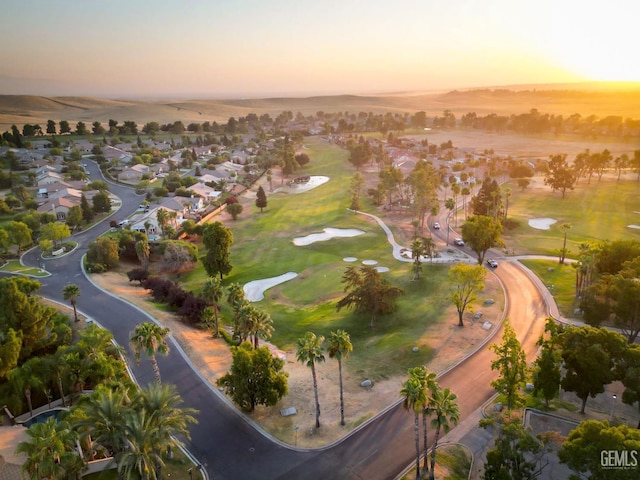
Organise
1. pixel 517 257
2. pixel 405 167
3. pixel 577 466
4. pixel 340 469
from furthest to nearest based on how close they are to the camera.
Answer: pixel 405 167
pixel 517 257
pixel 340 469
pixel 577 466

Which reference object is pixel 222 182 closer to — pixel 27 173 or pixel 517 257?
pixel 27 173

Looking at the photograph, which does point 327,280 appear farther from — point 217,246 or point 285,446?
point 285,446

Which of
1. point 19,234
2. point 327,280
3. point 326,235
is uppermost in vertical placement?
point 19,234

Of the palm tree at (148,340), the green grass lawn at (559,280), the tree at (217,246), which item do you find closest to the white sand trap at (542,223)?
the green grass lawn at (559,280)

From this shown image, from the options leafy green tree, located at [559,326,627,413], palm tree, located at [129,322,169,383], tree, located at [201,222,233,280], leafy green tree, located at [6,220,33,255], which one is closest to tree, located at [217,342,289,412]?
palm tree, located at [129,322,169,383]

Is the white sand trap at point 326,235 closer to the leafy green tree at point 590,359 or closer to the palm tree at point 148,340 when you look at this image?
the palm tree at point 148,340

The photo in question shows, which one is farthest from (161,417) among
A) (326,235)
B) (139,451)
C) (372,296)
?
(326,235)

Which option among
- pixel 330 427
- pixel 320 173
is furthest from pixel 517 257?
pixel 320 173
